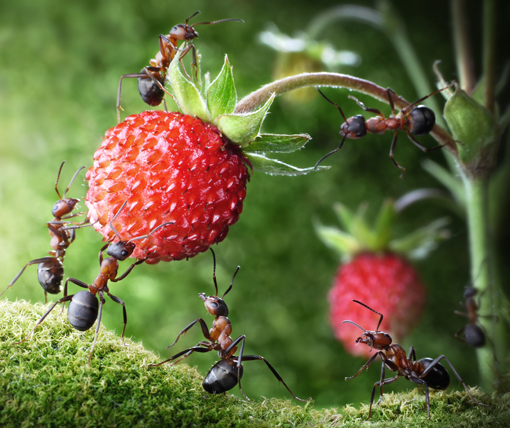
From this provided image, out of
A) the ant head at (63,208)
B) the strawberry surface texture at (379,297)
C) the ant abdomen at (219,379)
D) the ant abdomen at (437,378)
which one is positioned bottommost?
the ant abdomen at (437,378)

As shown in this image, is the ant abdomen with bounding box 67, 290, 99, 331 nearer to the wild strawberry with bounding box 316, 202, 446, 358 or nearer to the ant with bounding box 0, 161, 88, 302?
the ant with bounding box 0, 161, 88, 302

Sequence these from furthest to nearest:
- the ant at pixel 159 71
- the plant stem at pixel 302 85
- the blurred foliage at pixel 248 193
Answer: the blurred foliage at pixel 248 193 < the ant at pixel 159 71 < the plant stem at pixel 302 85

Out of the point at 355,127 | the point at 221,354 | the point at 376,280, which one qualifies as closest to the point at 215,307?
the point at 221,354

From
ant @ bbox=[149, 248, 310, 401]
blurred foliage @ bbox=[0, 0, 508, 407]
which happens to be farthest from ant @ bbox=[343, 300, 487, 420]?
blurred foliage @ bbox=[0, 0, 508, 407]

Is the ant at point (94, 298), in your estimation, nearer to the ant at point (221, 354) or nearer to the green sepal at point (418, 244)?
the ant at point (221, 354)

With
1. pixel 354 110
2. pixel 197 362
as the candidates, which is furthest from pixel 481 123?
pixel 197 362

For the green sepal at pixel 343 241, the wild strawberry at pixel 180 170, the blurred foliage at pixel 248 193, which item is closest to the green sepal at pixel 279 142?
the wild strawberry at pixel 180 170

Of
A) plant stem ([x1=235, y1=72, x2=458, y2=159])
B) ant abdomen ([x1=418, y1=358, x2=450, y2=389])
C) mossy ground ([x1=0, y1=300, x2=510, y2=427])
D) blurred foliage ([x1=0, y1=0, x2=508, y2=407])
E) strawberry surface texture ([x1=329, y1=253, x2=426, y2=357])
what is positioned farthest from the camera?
blurred foliage ([x1=0, y1=0, x2=508, y2=407])
